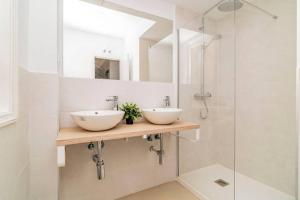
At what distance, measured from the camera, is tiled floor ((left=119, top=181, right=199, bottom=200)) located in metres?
1.54

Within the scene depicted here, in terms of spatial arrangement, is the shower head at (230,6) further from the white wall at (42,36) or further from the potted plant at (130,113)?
the white wall at (42,36)

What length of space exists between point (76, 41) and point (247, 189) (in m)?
2.32

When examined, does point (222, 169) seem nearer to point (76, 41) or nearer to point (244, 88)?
point (244, 88)

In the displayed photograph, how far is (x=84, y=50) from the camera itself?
143 cm

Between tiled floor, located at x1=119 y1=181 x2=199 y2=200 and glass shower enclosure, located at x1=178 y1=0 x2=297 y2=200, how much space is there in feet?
Result: 0.34

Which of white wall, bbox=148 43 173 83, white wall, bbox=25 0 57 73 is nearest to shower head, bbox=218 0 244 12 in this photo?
white wall, bbox=148 43 173 83

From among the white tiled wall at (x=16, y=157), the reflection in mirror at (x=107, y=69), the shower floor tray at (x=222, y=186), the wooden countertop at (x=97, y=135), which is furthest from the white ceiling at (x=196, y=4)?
the shower floor tray at (x=222, y=186)

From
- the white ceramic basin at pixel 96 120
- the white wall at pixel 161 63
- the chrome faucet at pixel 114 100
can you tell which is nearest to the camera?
the white ceramic basin at pixel 96 120

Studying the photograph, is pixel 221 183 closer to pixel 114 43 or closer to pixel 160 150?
pixel 160 150

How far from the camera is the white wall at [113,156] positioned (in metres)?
1.34

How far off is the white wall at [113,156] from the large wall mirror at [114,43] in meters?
0.11

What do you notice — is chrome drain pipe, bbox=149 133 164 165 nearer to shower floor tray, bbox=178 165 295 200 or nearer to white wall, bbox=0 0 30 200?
shower floor tray, bbox=178 165 295 200

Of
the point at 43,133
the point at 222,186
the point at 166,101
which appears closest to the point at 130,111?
the point at 166,101

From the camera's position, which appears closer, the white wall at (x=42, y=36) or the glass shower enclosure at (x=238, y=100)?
the white wall at (x=42, y=36)
